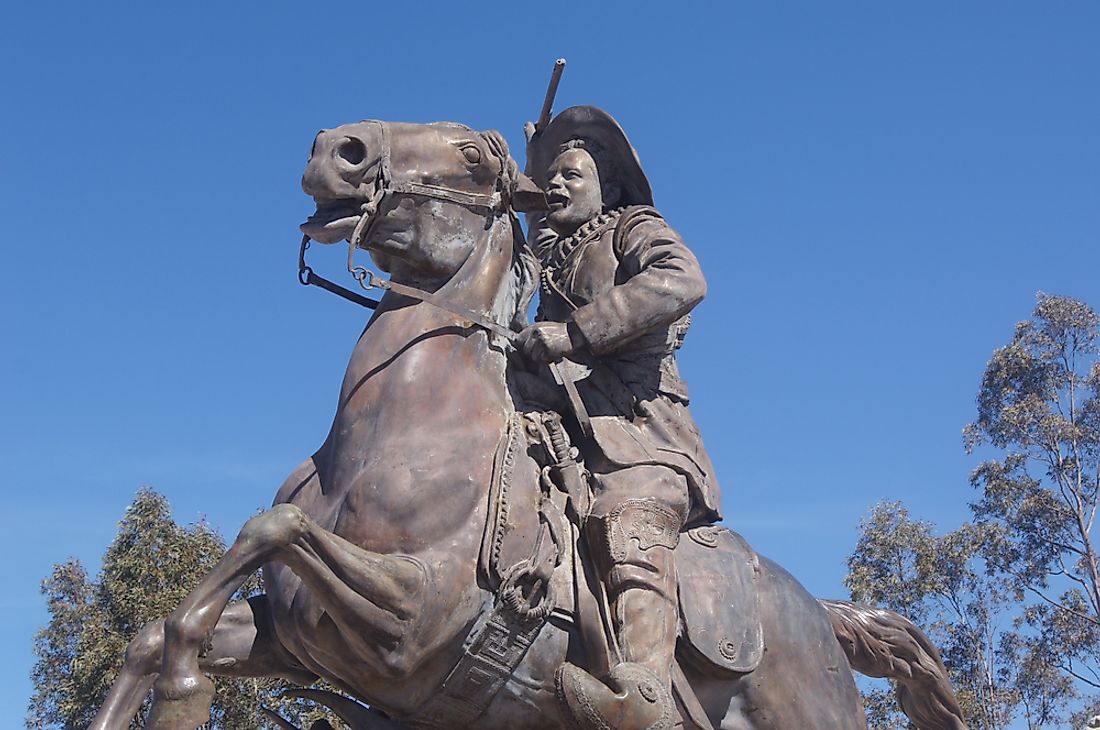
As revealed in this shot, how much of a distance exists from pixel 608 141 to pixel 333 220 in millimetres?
1671

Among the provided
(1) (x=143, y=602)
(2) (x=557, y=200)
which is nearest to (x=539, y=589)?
(2) (x=557, y=200)

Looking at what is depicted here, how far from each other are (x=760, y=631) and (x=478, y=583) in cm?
145

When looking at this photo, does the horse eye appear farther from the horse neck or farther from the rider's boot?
the rider's boot

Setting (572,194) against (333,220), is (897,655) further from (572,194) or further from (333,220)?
(333,220)

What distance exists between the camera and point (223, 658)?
18.5 feet

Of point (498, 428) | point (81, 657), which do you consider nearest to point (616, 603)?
point (498, 428)

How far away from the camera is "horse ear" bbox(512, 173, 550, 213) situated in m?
6.65

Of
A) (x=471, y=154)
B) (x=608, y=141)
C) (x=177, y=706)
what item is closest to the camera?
(x=177, y=706)

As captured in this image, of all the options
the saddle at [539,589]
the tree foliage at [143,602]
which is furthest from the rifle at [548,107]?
the tree foliage at [143,602]

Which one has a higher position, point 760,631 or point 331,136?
point 331,136

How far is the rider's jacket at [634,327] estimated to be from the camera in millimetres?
6180

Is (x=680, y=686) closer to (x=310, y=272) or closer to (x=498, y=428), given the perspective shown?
(x=498, y=428)

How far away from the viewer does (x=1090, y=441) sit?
2575 centimetres

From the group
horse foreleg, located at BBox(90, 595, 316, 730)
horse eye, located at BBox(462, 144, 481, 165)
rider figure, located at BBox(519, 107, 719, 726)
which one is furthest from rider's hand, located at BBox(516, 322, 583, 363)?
horse foreleg, located at BBox(90, 595, 316, 730)
